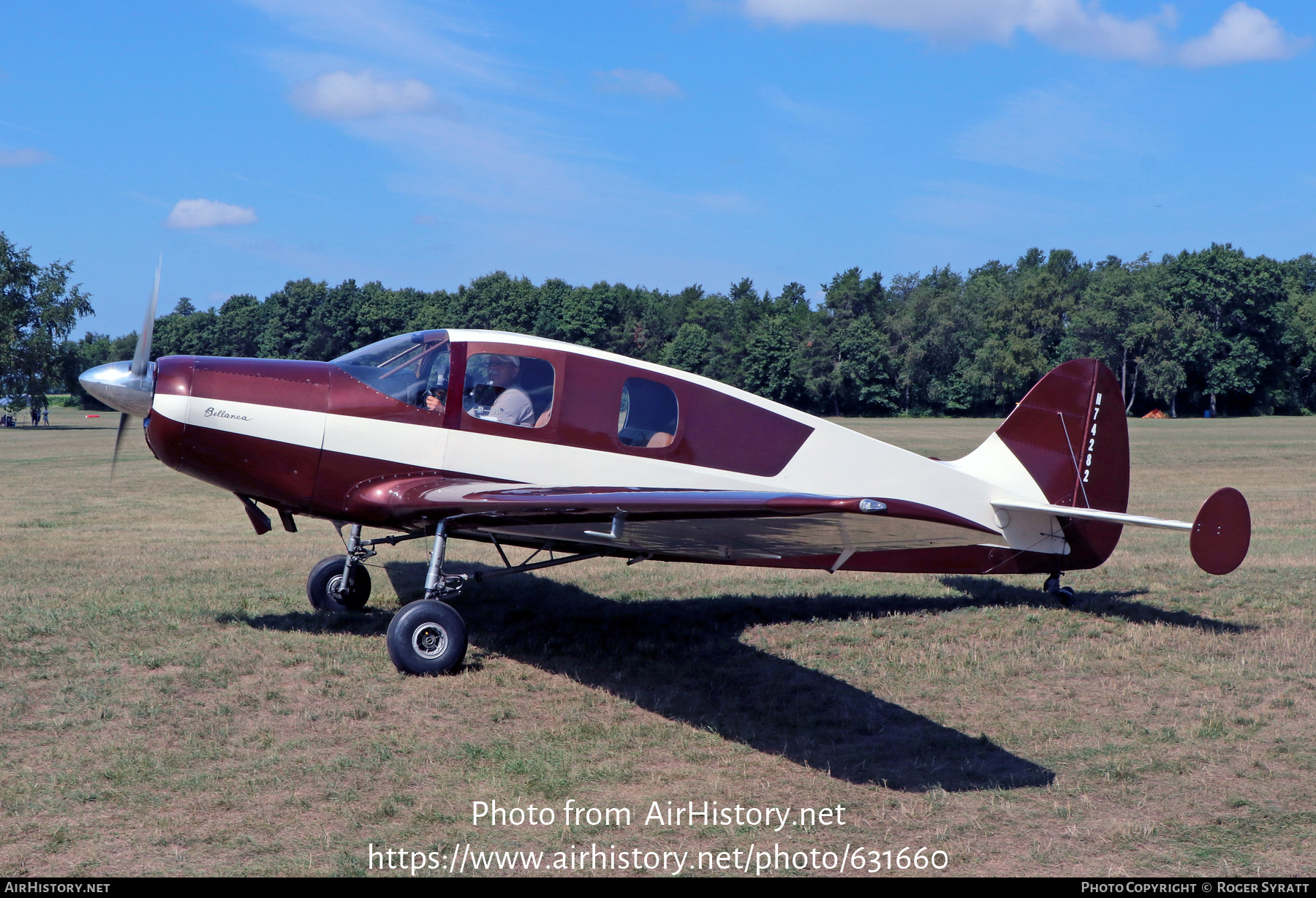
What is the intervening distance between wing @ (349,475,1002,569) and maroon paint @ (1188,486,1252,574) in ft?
Result: 7.19

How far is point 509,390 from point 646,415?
1.12 meters

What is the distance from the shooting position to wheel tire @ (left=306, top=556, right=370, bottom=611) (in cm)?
910

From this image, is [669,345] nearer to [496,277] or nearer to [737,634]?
[496,277]

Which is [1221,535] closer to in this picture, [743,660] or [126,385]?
[743,660]

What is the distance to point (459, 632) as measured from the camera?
7.29m

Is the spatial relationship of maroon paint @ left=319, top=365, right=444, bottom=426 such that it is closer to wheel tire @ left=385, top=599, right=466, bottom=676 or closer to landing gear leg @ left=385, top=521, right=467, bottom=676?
landing gear leg @ left=385, top=521, right=467, bottom=676

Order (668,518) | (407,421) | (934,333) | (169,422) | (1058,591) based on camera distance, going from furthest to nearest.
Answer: (934,333)
(1058,591)
(407,421)
(169,422)
(668,518)

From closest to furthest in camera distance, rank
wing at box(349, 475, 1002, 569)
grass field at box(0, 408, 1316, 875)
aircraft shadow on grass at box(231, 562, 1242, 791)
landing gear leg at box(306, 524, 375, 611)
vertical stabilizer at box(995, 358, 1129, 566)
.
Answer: wing at box(349, 475, 1002, 569), grass field at box(0, 408, 1316, 875), aircraft shadow on grass at box(231, 562, 1242, 791), landing gear leg at box(306, 524, 375, 611), vertical stabilizer at box(995, 358, 1129, 566)

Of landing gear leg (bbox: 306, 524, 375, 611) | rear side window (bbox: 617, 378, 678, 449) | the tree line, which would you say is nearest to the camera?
rear side window (bbox: 617, 378, 678, 449)

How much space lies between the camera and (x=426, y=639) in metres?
7.26

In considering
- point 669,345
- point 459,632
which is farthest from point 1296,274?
point 459,632

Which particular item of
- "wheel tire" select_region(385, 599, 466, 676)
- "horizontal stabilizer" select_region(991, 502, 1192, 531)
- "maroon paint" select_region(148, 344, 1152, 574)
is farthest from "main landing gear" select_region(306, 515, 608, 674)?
"horizontal stabilizer" select_region(991, 502, 1192, 531)

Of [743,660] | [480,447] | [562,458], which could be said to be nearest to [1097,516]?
[743,660]

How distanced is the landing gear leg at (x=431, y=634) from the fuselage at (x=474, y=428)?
1.60 ft
